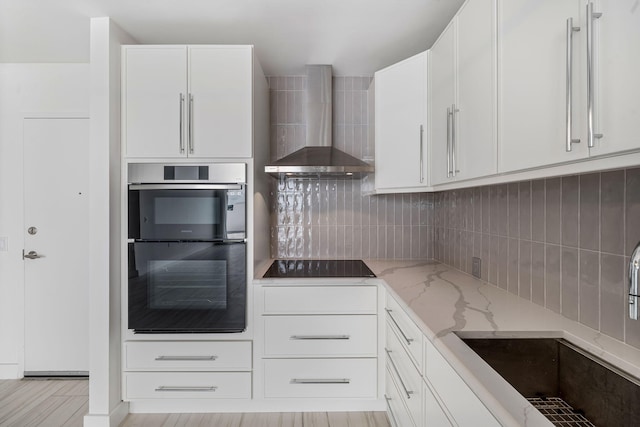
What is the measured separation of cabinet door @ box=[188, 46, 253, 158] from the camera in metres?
2.01

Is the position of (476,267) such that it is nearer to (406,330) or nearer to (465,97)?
(406,330)

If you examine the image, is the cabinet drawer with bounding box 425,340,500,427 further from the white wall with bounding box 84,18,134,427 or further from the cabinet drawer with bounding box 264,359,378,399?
the white wall with bounding box 84,18,134,427

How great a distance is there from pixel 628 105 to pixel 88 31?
2748mm

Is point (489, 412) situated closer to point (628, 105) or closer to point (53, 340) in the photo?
point (628, 105)

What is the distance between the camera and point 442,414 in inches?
42.3

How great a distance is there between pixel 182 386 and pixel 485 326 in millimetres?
1811

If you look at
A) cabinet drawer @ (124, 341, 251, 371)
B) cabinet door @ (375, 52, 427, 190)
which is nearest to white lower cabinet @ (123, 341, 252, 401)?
cabinet drawer @ (124, 341, 251, 371)

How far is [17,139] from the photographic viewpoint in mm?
2570

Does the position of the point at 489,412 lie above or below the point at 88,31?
below

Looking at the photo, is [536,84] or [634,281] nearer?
[634,281]

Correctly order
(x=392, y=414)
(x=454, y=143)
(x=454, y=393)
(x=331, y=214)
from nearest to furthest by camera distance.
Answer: (x=454, y=393) < (x=454, y=143) < (x=392, y=414) < (x=331, y=214)

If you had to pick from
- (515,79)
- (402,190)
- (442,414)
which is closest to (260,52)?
(402,190)

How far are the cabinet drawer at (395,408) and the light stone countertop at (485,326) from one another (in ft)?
1.67

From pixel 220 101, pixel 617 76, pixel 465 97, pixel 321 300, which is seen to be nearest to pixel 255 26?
pixel 220 101
